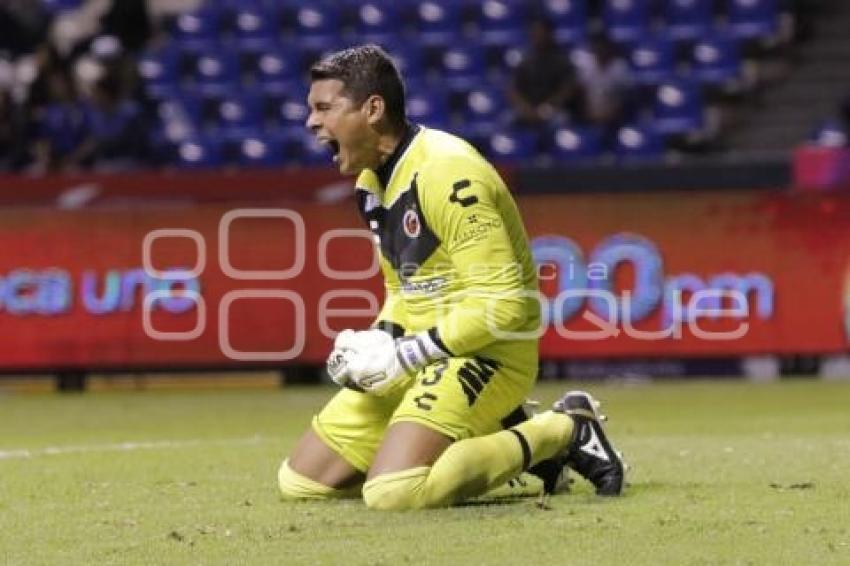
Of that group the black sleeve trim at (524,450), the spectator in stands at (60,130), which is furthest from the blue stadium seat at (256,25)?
the black sleeve trim at (524,450)

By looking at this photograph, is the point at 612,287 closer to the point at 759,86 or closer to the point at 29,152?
the point at 759,86

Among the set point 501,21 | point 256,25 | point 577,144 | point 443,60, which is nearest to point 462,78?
point 443,60

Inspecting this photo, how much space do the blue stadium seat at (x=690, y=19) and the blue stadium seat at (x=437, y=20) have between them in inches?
90.8

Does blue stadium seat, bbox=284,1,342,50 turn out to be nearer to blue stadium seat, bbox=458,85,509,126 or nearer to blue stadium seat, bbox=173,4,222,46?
blue stadium seat, bbox=173,4,222,46

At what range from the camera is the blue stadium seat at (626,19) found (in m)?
19.8

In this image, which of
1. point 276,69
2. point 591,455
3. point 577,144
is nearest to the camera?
point 591,455

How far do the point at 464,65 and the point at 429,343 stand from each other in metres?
13.2

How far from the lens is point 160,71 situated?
70.5ft

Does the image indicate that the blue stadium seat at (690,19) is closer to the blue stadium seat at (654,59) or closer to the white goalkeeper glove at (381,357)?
the blue stadium seat at (654,59)

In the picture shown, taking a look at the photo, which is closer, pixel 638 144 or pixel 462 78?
pixel 638 144

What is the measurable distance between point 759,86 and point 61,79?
716 cm

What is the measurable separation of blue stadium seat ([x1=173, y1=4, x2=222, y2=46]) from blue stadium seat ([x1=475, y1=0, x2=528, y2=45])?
125 inches

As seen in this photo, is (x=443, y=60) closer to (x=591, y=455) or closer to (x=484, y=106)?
(x=484, y=106)

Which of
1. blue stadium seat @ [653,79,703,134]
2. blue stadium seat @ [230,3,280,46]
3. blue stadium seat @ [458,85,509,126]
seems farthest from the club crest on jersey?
blue stadium seat @ [230,3,280,46]
